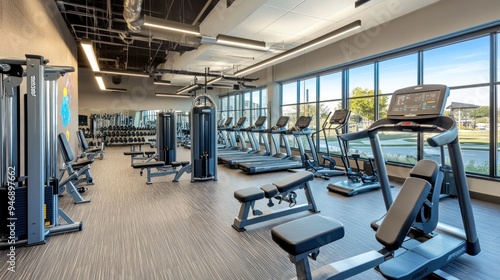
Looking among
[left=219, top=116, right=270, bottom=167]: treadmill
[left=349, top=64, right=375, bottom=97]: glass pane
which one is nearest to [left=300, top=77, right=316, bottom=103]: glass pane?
[left=349, top=64, right=375, bottom=97]: glass pane

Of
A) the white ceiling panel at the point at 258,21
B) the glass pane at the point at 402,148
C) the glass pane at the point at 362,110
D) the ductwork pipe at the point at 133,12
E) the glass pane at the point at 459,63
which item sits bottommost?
the glass pane at the point at 402,148

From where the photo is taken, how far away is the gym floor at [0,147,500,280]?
2.28 metres

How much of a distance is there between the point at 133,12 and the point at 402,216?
212 inches

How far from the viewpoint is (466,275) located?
2.21 m

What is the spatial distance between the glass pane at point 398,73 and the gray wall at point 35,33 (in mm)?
6891

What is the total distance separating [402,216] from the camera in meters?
1.91

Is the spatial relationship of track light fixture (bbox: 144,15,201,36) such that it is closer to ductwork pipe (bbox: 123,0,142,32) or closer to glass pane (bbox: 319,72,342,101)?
ductwork pipe (bbox: 123,0,142,32)

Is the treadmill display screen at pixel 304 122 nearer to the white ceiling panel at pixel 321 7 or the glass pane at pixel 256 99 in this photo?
the white ceiling panel at pixel 321 7

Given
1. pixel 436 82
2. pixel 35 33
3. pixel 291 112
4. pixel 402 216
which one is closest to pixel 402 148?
pixel 436 82

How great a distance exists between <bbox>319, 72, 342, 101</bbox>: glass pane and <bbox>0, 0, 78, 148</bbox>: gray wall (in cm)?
709

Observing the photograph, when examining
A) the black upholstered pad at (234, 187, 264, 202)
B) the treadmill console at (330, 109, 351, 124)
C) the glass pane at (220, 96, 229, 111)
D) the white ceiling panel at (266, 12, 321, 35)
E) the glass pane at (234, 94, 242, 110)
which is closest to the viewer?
the black upholstered pad at (234, 187, 264, 202)

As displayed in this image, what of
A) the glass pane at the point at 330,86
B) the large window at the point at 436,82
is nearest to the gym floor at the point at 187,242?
the large window at the point at 436,82

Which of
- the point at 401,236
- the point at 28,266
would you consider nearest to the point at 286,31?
the point at 401,236

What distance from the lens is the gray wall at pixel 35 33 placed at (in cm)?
322
